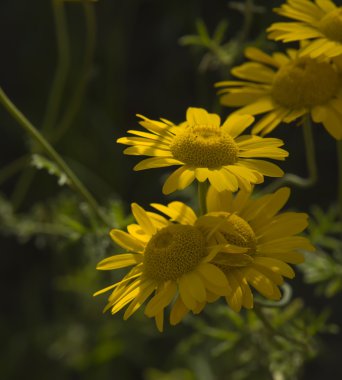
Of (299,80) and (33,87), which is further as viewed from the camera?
(33,87)

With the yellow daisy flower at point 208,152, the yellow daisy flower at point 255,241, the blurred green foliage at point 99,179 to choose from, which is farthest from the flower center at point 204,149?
the blurred green foliage at point 99,179

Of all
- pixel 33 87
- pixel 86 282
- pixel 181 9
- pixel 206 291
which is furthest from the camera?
pixel 33 87

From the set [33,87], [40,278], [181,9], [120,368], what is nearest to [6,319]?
[40,278]

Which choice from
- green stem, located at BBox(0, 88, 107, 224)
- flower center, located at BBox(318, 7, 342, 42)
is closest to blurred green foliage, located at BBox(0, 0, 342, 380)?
green stem, located at BBox(0, 88, 107, 224)

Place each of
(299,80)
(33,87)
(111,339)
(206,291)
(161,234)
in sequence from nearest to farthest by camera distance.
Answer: (206,291)
(161,234)
(299,80)
(111,339)
(33,87)

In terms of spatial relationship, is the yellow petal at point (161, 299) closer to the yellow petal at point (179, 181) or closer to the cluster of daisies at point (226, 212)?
the cluster of daisies at point (226, 212)

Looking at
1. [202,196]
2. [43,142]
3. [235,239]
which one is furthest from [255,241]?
[43,142]

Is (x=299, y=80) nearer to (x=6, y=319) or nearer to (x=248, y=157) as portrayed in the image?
(x=248, y=157)

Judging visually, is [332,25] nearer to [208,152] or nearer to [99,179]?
[208,152]
